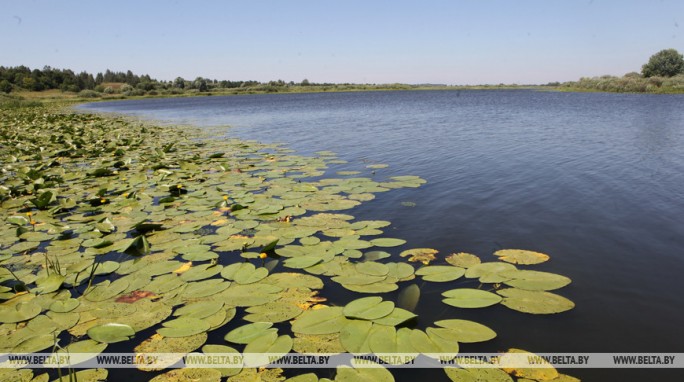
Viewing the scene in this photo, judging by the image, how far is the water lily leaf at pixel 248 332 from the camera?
255 cm

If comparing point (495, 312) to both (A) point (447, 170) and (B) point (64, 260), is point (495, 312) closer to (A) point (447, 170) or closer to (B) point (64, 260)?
(B) point (64, 260)

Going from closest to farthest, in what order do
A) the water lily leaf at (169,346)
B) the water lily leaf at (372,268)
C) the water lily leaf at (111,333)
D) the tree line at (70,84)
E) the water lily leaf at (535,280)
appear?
the water lily leaf at (169,346) → the water lily leaf at (111,333) → the water lily leaf at (535,280) → the water lily leaf at (372,268) → the tree line at (70,84)

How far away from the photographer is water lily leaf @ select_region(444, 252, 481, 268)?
364 cm

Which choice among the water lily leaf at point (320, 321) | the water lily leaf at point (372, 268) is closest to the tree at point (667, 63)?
the water lily leaf at point (372, 268)

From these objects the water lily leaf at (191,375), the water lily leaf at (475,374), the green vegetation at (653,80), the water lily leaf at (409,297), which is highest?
the green vegetation at (653,80)

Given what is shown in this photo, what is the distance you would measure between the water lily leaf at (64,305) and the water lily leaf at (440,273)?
300 centimetres

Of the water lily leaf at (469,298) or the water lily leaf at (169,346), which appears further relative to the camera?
the water lily leaf at (469,298)

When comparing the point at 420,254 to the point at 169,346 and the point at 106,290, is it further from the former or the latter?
the point at 106,290

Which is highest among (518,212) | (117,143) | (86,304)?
(117,143)

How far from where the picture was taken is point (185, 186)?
691 cm

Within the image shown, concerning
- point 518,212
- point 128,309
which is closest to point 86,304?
point 128,309

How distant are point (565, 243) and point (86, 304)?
4.85 meters

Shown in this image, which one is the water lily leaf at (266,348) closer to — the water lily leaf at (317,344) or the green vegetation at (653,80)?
the water lily leaf at (317,344)

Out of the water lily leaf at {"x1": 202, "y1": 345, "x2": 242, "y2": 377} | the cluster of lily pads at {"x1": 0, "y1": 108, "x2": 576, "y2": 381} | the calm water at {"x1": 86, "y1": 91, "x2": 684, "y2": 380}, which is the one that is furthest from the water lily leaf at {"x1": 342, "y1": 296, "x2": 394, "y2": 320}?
the water lily leaf at {"x1": 202, "y1": 345, "x2": 242, "y2": 377}
